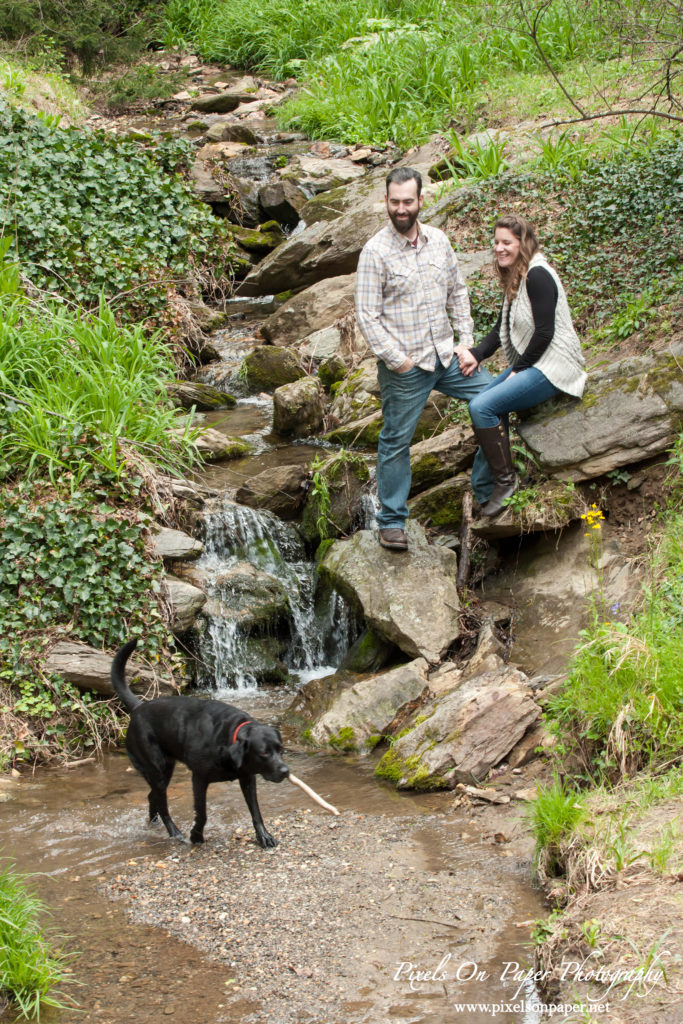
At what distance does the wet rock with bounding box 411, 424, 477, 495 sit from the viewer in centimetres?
664

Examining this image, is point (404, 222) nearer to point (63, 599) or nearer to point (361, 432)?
point (361, 432)

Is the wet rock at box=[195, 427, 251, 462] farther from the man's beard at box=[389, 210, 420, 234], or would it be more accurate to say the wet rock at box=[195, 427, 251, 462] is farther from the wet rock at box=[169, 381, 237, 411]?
the man's beard at box=[389, 210, 420, 234]

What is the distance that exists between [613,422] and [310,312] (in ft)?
16.0

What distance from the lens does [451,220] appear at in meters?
8.62

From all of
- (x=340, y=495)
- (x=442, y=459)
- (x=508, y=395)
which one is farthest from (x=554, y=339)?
(x=340, y=495)

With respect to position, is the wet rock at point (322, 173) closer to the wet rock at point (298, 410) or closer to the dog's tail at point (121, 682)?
the wet rock at point (298, 410)

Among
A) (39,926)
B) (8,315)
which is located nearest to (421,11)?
(8,315)

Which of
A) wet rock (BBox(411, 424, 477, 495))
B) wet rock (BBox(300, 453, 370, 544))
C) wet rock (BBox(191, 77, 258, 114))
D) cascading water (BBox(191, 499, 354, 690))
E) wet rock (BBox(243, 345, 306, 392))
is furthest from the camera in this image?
wet rock (BBox(191, 77, 258, 114))

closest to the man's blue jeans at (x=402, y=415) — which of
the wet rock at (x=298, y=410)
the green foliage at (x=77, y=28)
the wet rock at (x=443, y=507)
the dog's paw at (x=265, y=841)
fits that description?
the wet rock at (x=443, y=507)

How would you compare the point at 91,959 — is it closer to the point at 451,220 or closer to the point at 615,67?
the point at 451,220

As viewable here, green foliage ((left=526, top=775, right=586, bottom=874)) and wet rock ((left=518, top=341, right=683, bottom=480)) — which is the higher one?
wet rock ((left=518, top=341, right=683, bottom=480))

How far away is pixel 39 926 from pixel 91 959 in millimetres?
301

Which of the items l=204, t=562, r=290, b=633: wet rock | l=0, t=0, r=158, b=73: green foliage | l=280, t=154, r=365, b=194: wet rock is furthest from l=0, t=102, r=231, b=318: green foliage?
l=0, t=0, r=158, b=73: green foliage

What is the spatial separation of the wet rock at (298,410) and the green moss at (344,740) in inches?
141
